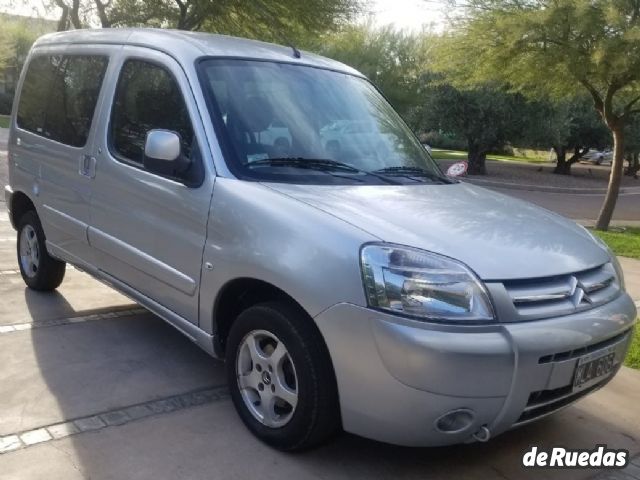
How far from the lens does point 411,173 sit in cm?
408

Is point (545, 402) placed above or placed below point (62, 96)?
below

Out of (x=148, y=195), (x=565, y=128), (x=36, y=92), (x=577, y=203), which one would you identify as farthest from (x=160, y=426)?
→ (x=565, y=128)

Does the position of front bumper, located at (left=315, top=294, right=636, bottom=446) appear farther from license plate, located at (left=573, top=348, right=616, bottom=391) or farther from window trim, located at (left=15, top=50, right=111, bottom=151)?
window trim, located at (left=15, top=50, right=111, bottom=151)

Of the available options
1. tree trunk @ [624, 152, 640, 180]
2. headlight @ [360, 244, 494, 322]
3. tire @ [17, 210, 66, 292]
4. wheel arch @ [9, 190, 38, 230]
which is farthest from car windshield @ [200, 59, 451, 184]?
tree trunk @ [624, 152, 640, 180]

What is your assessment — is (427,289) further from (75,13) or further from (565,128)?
(565,128)

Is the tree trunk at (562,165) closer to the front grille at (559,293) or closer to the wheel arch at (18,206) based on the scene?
the wheel arch at (18,206)

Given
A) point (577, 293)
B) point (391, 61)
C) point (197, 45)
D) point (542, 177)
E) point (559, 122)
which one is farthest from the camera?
point (391, 61)

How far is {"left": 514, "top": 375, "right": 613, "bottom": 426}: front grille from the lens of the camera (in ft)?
9.63

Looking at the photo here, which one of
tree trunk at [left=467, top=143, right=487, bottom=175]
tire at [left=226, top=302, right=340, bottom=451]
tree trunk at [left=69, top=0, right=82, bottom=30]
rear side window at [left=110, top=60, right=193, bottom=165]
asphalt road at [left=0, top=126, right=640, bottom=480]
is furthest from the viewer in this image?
tree trunk at [left=467, top=143, right=487, bottom=175]

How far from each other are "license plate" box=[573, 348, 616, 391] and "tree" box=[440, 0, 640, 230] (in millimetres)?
8637

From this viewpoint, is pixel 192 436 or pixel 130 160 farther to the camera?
pixel 130 160

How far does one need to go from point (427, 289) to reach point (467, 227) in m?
0.53

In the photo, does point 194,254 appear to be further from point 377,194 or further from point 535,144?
point 535,144

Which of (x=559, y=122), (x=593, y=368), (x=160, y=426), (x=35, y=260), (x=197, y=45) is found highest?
(x=197, y=45)
